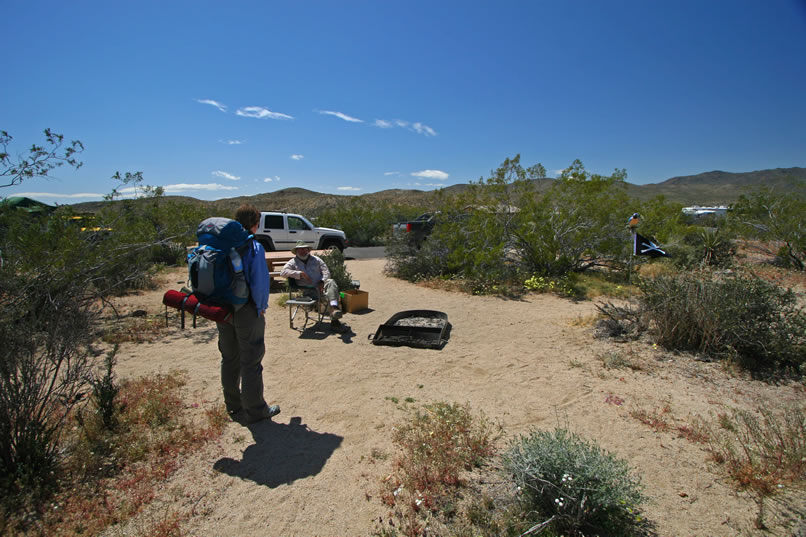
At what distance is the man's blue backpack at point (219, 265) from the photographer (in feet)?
9.60

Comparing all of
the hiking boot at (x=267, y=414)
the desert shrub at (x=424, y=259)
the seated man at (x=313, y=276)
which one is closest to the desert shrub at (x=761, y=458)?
the hiking boot at (x=267, y=414)

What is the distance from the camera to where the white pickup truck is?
48.2 ft

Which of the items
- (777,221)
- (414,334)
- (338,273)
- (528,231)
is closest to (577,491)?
(414,334)

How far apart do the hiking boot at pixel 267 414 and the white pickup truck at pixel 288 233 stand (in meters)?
11.7

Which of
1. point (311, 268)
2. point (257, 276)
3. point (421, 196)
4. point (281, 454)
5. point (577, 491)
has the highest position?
point (421, 196)

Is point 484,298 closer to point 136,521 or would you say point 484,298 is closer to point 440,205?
point 440,205

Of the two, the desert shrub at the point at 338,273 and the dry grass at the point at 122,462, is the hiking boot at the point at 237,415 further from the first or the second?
the desert shrub at the point at 338,273

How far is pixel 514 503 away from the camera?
2361 mm

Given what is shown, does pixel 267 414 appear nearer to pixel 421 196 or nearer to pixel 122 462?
pixel 122 462

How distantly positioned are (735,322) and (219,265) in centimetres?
516

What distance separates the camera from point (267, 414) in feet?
11.3

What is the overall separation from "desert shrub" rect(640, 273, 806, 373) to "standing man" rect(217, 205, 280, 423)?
456 cm

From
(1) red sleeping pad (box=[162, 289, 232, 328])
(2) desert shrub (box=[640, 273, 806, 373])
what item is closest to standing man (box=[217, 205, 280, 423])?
(1) red sleeping pad (box=[162, 289, 232, 328])

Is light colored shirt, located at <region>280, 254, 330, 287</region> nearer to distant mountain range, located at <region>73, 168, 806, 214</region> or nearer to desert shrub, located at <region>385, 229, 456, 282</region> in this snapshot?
desert shrub, located at <region>385, 229, 456, 282</region>
